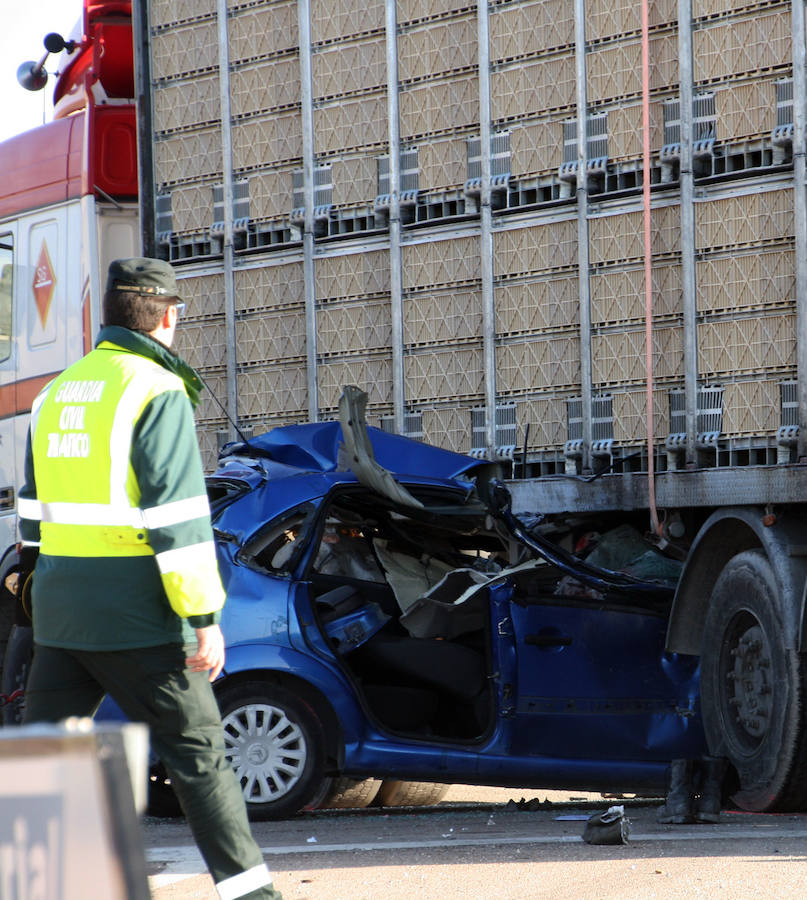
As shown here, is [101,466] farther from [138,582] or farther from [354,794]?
[354,794]

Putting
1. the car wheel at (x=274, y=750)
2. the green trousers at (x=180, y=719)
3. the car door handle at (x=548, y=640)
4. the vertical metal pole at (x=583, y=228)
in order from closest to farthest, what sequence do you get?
the green trousers at (x=180, y=719)
the car wheel at (x=274, y=750)
the car door handle at (x=548, y=640)
the vertical metal pole at (x=583, y=228)

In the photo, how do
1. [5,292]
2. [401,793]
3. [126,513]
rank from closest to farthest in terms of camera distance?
[126,513] → [401,793] → [5,292]

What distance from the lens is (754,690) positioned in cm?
751

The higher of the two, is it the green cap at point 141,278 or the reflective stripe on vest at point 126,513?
the green cap at point 141,278

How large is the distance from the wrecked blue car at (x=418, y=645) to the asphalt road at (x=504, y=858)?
0.91ft

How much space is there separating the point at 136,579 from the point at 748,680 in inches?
150

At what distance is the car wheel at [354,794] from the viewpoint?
27.1 feet

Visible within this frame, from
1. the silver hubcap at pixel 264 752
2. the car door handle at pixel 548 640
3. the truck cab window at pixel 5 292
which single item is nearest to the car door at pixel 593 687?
the car door handle at pixel 548 640

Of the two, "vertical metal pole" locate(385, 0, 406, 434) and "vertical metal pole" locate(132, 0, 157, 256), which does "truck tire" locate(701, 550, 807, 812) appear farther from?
"vertical metal pole" locate(132, 0, 157, 256)

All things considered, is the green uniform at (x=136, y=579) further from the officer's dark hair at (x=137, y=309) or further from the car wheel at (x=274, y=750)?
the car wheel at (x=274, y=750)

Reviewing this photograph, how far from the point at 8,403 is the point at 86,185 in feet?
5.26

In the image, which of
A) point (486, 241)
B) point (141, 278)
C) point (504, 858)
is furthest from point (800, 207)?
point (141, 278)

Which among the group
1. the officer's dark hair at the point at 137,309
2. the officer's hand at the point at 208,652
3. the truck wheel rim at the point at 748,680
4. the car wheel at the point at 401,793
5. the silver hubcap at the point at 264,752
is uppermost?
the officer's dark hair at the point at 137,309

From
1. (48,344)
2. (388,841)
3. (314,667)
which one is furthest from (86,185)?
(388,841)
